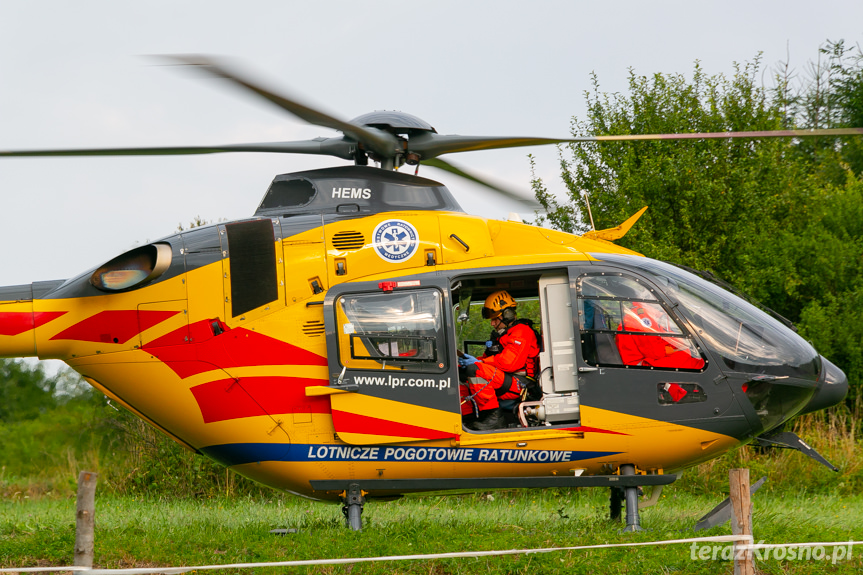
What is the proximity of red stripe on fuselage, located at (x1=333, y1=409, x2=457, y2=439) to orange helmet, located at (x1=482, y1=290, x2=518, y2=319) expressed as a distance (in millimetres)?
1536

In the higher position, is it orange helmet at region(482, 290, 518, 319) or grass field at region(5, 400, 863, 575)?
orange helmet at region(482, 290, 518, 319)

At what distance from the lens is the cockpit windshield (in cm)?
833

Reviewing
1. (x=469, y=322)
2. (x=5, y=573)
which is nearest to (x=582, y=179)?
(x=469, y=322)

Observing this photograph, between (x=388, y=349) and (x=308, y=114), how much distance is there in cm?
238

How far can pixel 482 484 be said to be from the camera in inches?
330

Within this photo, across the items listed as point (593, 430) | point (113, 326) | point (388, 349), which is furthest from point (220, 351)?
point (593, 430)

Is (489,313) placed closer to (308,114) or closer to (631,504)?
(631,504)

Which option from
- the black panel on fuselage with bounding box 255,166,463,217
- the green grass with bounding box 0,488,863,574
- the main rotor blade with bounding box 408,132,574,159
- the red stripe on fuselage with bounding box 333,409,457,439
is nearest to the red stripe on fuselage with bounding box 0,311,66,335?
the green grass with bounding box 0,488,863,574

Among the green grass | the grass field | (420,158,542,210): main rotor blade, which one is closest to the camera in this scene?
the green grass

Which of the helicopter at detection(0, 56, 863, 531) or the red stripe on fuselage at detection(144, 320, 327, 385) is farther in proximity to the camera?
the red stripe on fuselage at detection(144, 320, 327, 385)

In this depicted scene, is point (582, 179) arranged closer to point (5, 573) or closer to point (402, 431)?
point (402, 431)

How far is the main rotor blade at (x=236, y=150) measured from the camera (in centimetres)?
779

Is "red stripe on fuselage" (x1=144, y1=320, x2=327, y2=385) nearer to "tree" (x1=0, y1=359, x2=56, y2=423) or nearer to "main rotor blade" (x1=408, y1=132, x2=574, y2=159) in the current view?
"main rotor blade" (x1=408, y1=132, x2=574, y2=159)

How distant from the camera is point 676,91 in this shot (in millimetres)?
23641
